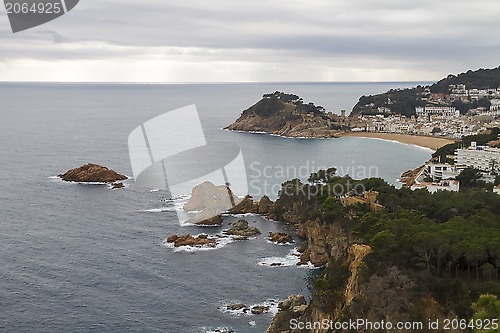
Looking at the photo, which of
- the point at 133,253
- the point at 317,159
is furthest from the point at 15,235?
the point at 317,159

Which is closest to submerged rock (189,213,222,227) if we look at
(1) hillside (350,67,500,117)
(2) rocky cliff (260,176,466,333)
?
(2) rocky cliff (260,176,466,333)

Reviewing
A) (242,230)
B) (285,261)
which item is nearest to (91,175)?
(242,230)

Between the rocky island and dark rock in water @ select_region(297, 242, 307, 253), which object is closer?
dark rock in water @ select_region(297, 242, 307, 253)

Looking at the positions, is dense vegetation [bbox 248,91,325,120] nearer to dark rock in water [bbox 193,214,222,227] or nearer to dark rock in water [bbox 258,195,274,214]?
dark rock in water [bbox 258,195,274,214]

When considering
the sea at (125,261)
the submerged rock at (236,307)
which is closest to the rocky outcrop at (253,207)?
the sea at (125,261)

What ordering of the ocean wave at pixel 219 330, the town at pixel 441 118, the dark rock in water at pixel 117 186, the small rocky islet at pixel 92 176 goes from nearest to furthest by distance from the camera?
1. the ocean wave at pixel 219 330
2. the dark rock in water at pixel 117 186
3. the small rocky islet at pixel 92 176
4. the town at pixel 441 118

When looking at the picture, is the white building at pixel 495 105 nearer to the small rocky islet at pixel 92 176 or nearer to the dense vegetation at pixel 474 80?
the dense vegetation at pixel 474 80
